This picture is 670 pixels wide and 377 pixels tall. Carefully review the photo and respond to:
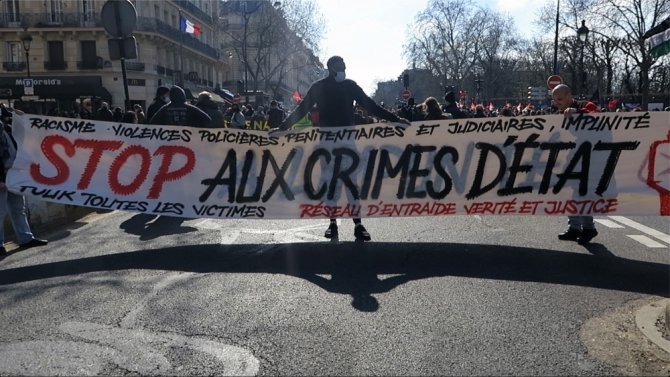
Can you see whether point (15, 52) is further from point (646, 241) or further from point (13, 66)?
point (646, 241)

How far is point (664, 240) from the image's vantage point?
742 cm

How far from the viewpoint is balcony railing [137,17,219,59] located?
47969mm

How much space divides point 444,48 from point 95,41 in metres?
52.7

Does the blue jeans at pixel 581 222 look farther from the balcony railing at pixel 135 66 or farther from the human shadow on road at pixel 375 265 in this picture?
the balcony railing at pixel 135 66


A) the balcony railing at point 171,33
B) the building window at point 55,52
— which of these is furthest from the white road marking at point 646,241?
the building window at point 55,52

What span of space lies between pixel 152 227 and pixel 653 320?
6263 mm

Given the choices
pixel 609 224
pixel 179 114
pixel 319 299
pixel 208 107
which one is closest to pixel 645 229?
pixel 609 224

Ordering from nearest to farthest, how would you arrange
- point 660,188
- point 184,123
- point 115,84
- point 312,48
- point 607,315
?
point 607,315
point 660,188
point 184,123
point 115,84
point 312,48

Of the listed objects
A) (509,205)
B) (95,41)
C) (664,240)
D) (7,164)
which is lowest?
(664,240)

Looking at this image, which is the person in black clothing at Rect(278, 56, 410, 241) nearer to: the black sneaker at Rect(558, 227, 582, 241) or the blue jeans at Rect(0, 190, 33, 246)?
the black sneaker at Rect(558, 227, 582, 241)

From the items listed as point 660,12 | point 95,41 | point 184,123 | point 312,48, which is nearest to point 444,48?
point 312,48

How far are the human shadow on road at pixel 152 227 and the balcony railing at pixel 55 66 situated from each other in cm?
4264

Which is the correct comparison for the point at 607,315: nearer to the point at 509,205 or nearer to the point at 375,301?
the point at 375,301

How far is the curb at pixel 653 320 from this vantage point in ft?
13.3
